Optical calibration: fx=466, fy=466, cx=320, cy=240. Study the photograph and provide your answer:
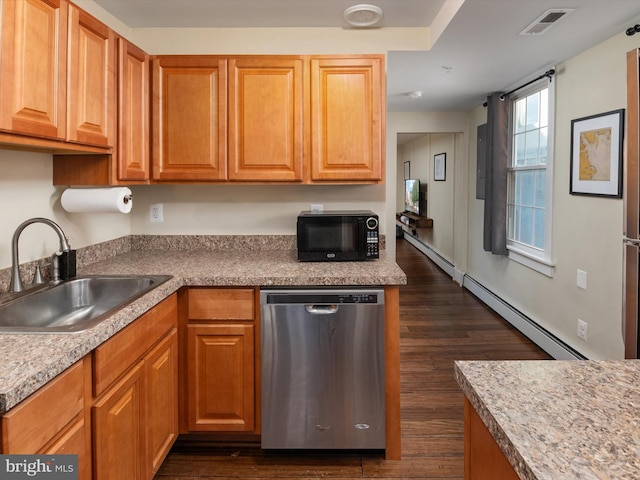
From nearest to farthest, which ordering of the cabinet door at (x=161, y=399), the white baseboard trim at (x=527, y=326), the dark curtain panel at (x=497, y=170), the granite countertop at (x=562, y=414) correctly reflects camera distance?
the granite countertop at (x=562, y=414) → the cabinet door at (x=161, y=399) → the white baseboard trim at (x=527, y=326) → the dark curtain panel at (x=497, y=170)

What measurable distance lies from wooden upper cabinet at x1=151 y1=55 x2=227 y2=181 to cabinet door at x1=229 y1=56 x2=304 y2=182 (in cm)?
6

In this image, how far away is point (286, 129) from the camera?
8.41 ft

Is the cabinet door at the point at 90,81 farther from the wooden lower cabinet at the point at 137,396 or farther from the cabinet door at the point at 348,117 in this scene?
the cabinet door at the point at 348,117

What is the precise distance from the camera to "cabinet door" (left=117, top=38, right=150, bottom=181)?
2.23m

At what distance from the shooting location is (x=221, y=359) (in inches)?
87.0

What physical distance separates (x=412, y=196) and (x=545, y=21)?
23.6 feet

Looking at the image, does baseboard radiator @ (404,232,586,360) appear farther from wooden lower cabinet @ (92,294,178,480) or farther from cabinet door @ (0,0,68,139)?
cabinet door @ (0,0,68,139)

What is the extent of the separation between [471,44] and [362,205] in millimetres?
1294

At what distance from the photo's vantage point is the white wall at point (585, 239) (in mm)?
2846

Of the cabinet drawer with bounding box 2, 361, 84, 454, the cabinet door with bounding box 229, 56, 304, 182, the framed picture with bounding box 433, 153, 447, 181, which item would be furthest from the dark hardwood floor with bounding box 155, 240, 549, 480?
the framed picture with bounding box 433, 153, 447, 181

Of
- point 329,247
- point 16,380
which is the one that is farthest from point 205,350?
point 16,380

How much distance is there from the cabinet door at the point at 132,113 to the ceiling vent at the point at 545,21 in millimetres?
2166

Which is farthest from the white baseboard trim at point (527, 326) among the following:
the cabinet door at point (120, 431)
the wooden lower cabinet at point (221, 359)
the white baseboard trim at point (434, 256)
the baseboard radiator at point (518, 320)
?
the cabinet door at point (120, 431)

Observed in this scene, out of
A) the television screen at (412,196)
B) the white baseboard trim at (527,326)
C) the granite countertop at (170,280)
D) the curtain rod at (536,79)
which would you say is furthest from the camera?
the television screen at (412,196)
